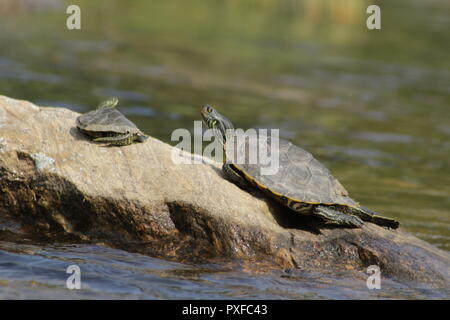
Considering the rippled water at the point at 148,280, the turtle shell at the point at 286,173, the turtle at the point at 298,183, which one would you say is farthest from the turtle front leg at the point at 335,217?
the rippled water at the point at 148,280

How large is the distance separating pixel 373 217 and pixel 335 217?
504 millimetres

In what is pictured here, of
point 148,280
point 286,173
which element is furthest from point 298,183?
point 148,280

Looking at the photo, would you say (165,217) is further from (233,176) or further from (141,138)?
(141,138)

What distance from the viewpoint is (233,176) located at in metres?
6.64

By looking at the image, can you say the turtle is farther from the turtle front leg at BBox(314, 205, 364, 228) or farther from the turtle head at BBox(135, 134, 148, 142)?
the turtle head at BBox(135, 134, 148, 142)

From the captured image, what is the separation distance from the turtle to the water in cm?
64

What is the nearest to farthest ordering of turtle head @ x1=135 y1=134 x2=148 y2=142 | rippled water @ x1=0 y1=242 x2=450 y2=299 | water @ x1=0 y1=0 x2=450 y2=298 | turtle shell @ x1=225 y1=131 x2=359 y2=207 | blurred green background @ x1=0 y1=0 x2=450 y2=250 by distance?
rippled water @ x1=0 y1=242 x2=450 y2=299, water @ x1=0 y1=0 x2=450 y2=298, turtle shell @ x1=225 y1=131 x2=359 y2=207, turtle head @ x1=135 y1=134 x2=148 y2=142, blurred green background @ x1=0 y1=0 x2=450 y2=250

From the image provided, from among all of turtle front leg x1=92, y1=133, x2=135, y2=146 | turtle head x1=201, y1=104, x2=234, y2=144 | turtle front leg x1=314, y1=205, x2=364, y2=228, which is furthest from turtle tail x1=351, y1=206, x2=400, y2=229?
turtle front leg x1=92, y1=133, x2=135, y2=146

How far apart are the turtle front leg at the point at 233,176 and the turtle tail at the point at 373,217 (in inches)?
43.2

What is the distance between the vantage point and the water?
6.16m

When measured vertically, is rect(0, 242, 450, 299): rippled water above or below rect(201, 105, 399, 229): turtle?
below

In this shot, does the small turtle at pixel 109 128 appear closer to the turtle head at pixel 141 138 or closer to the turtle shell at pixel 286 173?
the turtle head at pixel 141 138

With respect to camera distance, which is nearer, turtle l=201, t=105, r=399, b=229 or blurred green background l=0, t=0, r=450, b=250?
turtle l=201, t=105, r=399, b=229

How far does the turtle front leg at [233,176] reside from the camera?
6.59m
